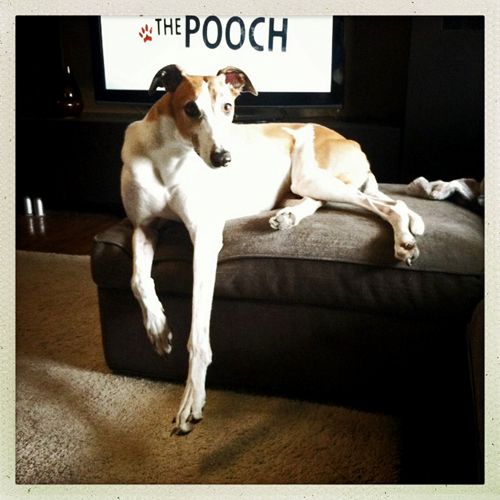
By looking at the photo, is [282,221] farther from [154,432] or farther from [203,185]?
[154,432]

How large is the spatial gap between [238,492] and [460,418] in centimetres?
49

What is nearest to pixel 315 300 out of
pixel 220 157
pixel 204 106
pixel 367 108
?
pixel 220 157

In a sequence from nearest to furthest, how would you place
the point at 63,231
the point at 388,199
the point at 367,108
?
the point at 388,199, the point at 63,231, the point at 367,108

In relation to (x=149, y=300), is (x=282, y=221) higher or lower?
higher

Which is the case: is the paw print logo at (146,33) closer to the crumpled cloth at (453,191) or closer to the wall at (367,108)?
the wall at (367,108)

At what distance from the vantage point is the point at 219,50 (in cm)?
114

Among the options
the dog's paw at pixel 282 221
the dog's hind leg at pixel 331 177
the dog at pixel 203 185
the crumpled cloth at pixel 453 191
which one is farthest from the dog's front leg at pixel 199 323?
the crumpled cloth at pixel 453 191

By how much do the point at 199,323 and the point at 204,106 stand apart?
47 centimetres

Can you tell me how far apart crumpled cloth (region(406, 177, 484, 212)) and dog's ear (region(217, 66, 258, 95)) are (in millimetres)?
589

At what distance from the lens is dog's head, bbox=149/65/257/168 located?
3.56 ft

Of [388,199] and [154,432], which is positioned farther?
[388,199]

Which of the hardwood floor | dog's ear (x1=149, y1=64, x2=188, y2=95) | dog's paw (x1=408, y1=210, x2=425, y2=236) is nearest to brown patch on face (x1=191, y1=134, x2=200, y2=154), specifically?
dog's ear (x1=149, y1=64, x2=188, y2=95)

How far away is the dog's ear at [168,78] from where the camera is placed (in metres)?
1.13

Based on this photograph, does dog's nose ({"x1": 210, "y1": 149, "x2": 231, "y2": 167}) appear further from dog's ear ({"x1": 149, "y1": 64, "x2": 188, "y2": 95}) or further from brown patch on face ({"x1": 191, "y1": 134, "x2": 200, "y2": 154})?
dog's ear ({"x1": 149, "y1": 64, "x2": 188, "y2": 95})
